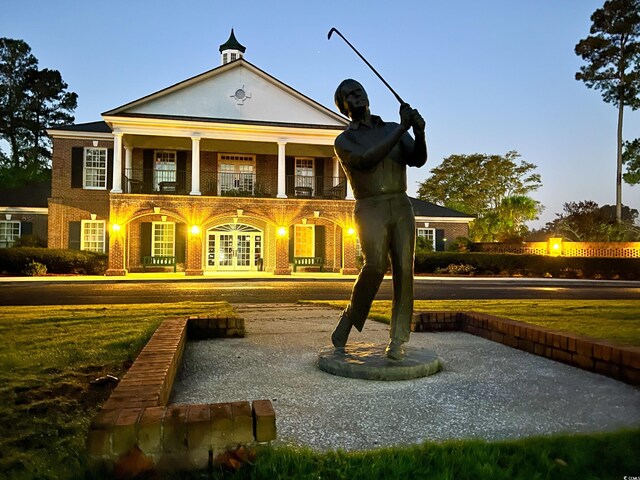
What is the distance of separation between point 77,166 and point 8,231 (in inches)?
215

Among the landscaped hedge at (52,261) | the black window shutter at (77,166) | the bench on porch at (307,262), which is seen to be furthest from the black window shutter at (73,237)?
the bench on porch at (307,262)

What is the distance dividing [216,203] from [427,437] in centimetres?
2203

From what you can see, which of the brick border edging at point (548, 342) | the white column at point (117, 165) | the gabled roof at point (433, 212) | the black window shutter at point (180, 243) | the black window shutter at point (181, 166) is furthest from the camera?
the gabled roof at point (433, 212)

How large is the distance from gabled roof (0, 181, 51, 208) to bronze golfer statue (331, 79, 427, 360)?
26.5m

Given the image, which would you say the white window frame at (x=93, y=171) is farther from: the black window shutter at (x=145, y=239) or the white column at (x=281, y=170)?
the white column at (x=281, y=170)

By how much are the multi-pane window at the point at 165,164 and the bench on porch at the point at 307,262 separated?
25.0 feet

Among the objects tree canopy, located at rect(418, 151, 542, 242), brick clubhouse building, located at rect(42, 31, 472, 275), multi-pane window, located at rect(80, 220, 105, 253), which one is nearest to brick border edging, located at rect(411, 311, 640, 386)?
brick clubhouse building, located at rect(42, 31, 472, 275)

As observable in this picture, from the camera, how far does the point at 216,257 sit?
26.1m

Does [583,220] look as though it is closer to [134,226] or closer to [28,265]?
[134,226]

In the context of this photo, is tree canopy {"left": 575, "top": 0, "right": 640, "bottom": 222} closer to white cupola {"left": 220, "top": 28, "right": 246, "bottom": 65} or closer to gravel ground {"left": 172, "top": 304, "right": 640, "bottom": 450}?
white cupola {"left": 220, "top": 28, "right": 246, "bottom": 65}

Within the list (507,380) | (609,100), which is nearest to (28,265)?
(507,380)

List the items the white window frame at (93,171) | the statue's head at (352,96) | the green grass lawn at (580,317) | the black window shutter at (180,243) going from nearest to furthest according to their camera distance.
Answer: the statue's head at (352,96) → the green grass lawn at (580,317) → the black window shutter at (180,243) → the white window frame at (93,171)

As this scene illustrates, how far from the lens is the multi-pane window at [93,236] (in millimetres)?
25359

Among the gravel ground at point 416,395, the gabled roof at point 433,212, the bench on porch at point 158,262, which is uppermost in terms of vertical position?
the gabled roof at point 433,212
